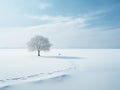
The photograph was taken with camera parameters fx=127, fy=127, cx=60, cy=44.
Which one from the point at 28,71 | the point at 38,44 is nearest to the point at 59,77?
the point at 28,71

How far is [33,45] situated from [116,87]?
37.6m

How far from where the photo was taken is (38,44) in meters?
44.3

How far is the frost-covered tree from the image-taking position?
4403cm

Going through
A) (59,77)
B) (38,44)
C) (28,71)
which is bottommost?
(59,77)

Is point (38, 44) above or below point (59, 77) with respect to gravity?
above

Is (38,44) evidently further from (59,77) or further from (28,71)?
(59,77)

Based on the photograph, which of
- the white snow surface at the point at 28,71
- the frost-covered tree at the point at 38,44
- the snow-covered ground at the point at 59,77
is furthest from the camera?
the frost-covered tree at the point at 38,44

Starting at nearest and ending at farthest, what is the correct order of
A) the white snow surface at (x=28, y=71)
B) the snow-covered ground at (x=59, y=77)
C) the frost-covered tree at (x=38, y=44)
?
the snow-covered ground at (x=59, y=77)
the white snow surface at (x=28, y=71)
the frost-covered tree at (x=38, y=44)

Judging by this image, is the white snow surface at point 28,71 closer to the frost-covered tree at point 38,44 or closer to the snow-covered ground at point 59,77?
the snow-covered ground at point 59,77

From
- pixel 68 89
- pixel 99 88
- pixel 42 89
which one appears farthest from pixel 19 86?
pixel 99 88

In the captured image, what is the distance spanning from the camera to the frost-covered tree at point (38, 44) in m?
44.0

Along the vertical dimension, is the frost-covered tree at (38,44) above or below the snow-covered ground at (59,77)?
above

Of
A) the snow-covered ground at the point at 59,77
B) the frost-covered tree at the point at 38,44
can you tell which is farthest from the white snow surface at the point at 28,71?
the frost-covered tree at the point at 38,44

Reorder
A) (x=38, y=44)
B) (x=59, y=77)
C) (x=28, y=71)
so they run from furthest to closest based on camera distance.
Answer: (x=38, y=44)
(x=28, y=71)
(x=59, y=77)
